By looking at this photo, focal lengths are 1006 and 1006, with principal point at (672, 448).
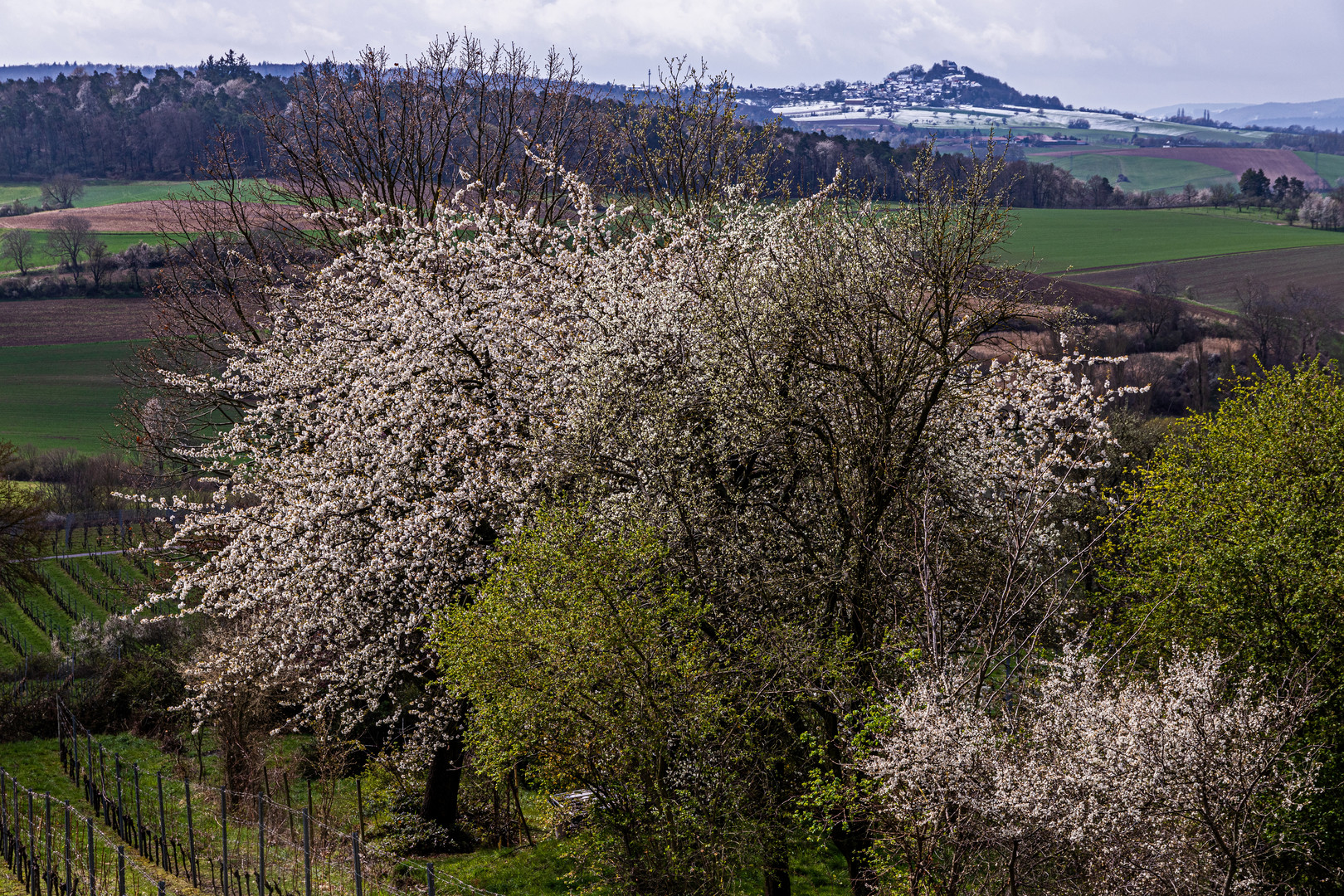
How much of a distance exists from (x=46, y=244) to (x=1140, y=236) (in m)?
118

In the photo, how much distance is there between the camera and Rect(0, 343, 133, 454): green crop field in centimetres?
7031

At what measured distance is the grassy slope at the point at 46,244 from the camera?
4023 inches

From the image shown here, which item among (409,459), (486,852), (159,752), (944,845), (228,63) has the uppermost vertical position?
(228,63)

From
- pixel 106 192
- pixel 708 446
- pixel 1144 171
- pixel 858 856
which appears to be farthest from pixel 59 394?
pixel 1144 171

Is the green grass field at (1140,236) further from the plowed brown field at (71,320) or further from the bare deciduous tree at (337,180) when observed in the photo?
the plowed brown field at (71,320)

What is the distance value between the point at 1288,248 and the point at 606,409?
110763 millimetres

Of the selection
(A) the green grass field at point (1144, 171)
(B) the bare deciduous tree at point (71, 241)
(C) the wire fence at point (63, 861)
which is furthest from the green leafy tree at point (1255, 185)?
(C) the wire fence at point (63, 861)

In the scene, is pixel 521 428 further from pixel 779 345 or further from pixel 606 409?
pixel 779 345

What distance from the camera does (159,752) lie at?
29266mm

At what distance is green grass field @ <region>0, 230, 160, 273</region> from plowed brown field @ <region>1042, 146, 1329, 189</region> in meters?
148

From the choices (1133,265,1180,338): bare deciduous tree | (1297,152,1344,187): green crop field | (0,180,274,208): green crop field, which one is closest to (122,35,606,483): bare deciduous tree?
(1133,265,1180,338): bare deciduous tree

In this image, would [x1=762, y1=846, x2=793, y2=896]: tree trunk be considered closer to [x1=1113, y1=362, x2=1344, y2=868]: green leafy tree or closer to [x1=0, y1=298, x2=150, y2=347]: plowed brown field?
[x1=1113, y1=362, x2=1344, y2=868]: green leafy tree

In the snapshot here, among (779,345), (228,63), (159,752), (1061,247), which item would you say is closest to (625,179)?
(779,345)

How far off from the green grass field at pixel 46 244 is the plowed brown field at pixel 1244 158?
14830cm
